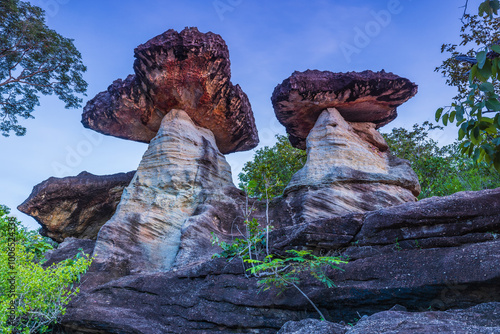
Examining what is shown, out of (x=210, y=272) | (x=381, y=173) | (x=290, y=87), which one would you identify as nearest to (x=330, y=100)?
(x=290, y=87)

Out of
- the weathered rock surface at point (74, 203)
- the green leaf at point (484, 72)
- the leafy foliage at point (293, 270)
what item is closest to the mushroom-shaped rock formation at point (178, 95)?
the weathered rock surface at point (74, 203)

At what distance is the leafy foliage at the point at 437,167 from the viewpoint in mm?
13617

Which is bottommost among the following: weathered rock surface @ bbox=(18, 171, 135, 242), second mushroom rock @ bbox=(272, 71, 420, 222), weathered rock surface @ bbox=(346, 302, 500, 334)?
weathered rock surface @ bbox=(346, 302, 500, 334)

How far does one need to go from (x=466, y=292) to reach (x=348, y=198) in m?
5.45

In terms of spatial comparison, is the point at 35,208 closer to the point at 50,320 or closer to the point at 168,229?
the point at 168,229

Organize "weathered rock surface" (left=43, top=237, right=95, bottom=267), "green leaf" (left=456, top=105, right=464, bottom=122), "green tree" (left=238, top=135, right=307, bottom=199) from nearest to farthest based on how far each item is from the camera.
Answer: "green leaf" (left=456, top=105, right=464, bottom=122) → "weathered rock surface" (left=43, top=237, right=95, bottom=267) → "green tree" (left=238, top=135, right=307, bottom=199)

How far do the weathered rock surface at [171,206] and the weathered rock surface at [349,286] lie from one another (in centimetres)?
294

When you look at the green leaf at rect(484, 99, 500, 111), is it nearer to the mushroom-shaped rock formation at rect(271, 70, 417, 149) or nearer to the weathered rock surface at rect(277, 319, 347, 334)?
the weathered rock surface at rect(277, 319, 347, 334)

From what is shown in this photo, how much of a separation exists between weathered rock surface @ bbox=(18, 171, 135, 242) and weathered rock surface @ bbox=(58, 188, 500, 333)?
26.2 feet

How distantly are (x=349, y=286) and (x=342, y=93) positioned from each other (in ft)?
26.3

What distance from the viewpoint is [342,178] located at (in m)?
9.92

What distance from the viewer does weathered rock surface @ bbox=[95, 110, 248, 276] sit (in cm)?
949

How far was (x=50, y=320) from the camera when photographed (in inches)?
221

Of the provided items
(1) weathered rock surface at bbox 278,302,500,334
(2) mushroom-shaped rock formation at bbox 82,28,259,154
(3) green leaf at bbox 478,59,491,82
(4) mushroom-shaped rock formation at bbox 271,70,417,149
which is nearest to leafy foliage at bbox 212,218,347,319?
(1) weathered rock surface at bbox 278,302,500,334
